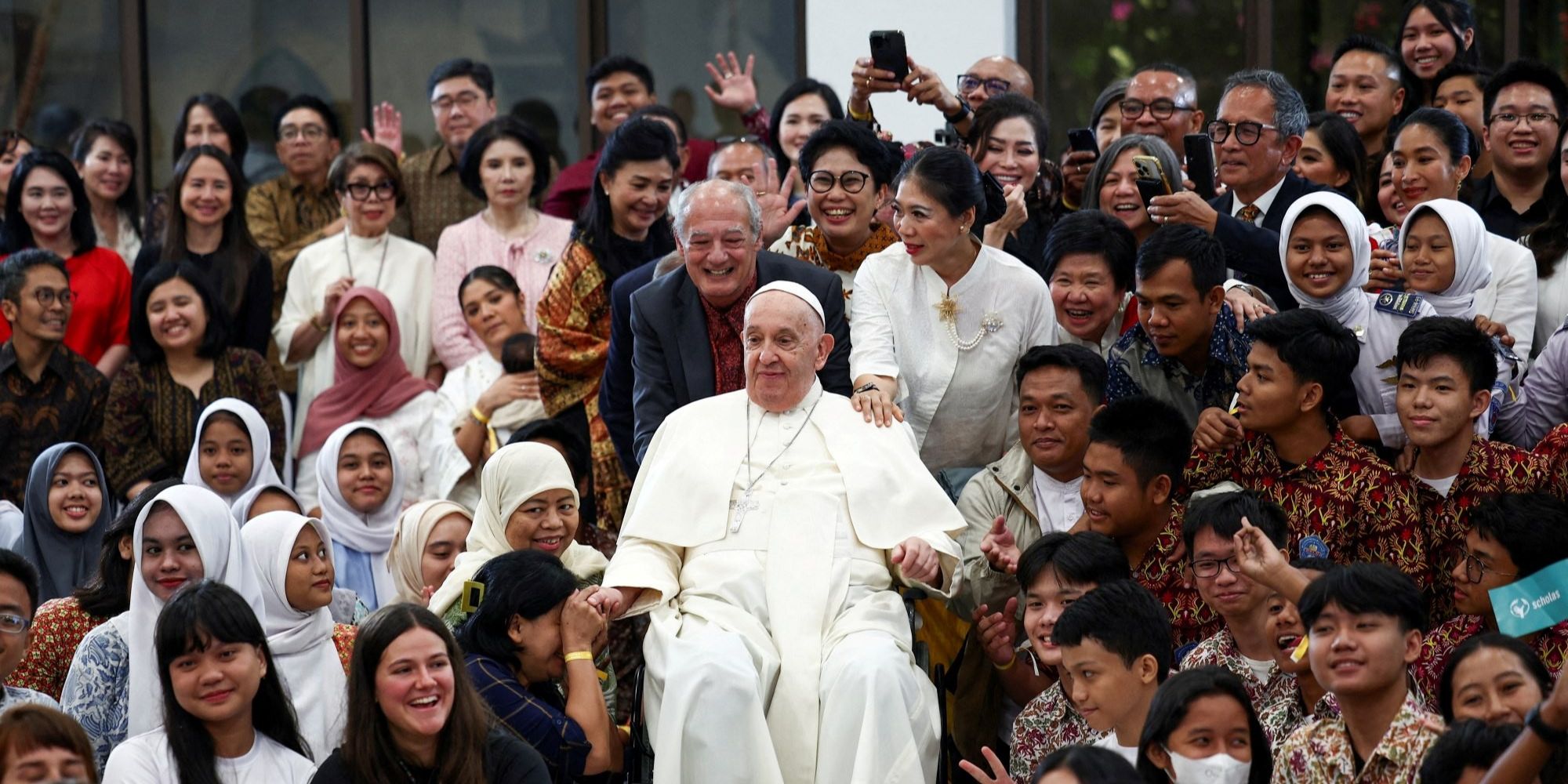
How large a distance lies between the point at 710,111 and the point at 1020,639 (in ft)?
14.8

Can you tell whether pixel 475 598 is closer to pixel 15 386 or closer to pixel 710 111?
pixel 15 386

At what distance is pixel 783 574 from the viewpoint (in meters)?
5.46

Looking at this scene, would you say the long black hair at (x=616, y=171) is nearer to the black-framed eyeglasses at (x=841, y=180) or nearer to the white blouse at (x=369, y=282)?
the black-framed eyeglasses at (x=841, y=180)

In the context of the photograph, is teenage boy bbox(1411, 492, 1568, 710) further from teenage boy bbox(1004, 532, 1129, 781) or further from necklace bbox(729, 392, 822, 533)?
necklace bbox(729, 392, 822, 533)

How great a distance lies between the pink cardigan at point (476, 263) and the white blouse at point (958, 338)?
196 centimetres

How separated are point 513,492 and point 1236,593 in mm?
2074

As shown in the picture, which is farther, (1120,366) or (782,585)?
(1120,366)

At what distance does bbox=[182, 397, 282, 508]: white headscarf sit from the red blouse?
1100 millimetres

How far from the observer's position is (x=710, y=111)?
9812 mm

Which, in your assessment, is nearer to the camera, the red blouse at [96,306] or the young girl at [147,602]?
the young girl at [147,602]

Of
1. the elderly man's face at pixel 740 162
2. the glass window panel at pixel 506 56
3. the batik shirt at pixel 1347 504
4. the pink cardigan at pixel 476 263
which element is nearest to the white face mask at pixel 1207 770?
the batik shirt at pixel 1347 504

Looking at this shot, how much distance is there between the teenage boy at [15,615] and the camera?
5090 mm

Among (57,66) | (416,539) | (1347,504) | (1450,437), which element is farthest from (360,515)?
(57,66)

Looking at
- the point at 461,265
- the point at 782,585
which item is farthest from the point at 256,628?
the point at 461,265
